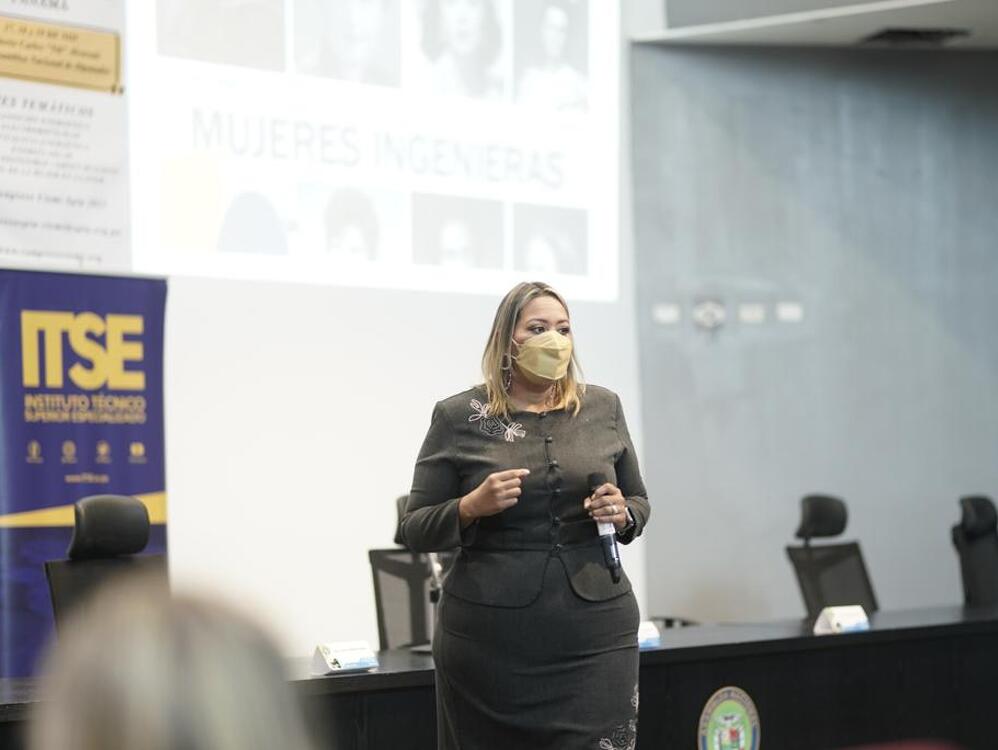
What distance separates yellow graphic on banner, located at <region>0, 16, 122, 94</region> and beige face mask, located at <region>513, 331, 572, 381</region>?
2483 millimetres

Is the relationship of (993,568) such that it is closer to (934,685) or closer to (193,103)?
(934,685)

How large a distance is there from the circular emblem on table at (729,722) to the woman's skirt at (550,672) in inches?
38.5

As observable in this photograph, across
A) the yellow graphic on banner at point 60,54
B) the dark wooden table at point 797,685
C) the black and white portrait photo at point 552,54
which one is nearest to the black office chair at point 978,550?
the dark wooden table at point 797,685

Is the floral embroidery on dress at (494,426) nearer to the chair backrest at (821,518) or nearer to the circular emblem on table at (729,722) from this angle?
the circular emblem on table at (729,722)

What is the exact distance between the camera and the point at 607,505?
8.70 feet

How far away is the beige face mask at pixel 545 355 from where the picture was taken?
2771mm

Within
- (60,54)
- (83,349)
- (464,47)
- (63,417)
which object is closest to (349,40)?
(464,47)

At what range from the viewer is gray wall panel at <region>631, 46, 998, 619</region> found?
650 cm

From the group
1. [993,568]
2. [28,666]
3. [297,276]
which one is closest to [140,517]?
[28,666]

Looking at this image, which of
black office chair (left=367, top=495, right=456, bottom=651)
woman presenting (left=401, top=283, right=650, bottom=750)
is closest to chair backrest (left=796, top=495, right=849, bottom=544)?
black office chair (left=367, top=495, right=456, bottom=651)

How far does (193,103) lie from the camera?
15.8 feet

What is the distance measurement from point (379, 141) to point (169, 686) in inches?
182

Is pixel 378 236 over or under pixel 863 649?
over

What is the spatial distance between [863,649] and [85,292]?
272 centimetres
